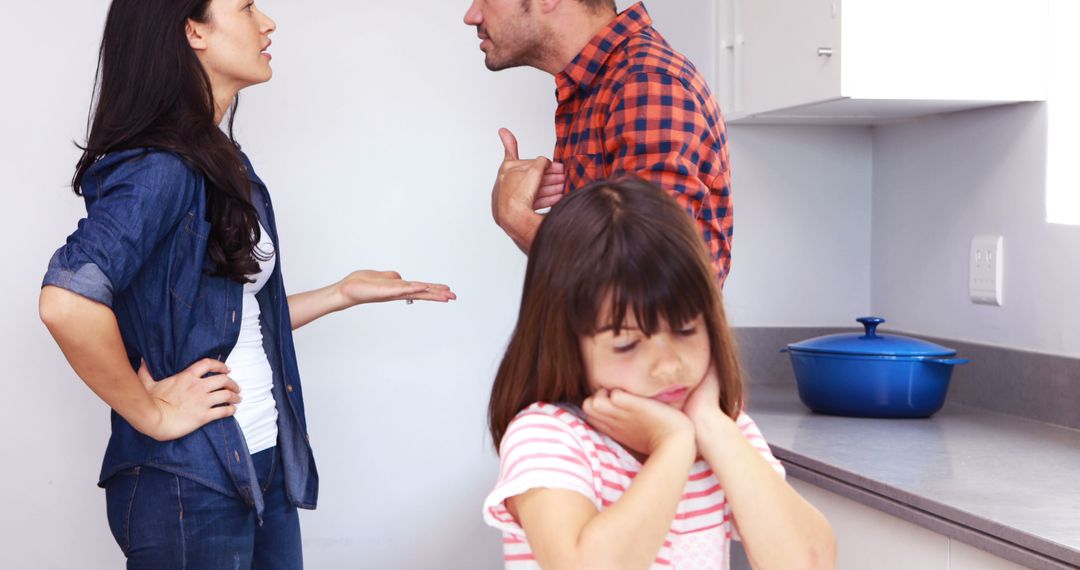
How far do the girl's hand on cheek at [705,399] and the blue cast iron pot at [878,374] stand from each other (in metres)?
1.09

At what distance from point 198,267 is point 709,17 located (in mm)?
1463

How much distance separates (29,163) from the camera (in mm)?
2338

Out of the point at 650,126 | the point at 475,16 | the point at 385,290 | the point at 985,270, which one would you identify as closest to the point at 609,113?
the point at 650,126

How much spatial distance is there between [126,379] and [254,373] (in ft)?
0.66

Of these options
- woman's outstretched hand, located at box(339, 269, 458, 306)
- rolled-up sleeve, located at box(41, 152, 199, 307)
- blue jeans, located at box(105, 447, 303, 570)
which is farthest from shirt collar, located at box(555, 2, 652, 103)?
blue jeans, located at box(105, 447, 303, 570)

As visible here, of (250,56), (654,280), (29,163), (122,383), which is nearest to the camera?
(654,280)

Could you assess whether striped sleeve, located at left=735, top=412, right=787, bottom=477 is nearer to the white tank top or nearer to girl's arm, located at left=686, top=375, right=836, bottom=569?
girl's arm, located at left=686, top=375, right=836, bottom=569

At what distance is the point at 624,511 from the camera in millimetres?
870

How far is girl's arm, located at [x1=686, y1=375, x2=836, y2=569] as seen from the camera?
0.92 meters

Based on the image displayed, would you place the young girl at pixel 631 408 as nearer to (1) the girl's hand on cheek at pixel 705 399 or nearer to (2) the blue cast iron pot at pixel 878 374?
(1) the girl's hand on cheek at pixel 705 399

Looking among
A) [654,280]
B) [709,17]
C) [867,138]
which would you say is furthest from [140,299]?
[867,138]

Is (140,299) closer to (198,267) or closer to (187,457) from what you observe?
(198,267)

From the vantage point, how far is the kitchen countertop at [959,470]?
1282 millimetres

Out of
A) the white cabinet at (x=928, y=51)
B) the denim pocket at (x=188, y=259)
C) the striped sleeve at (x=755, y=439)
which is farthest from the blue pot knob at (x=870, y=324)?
the denim pocket at (x=188, y=259)
